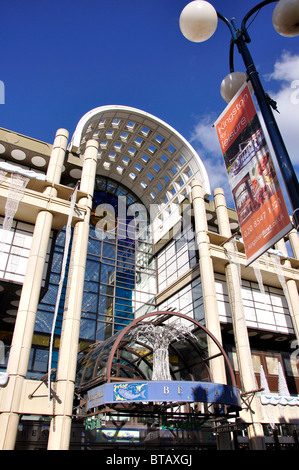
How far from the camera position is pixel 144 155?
39.5 meters

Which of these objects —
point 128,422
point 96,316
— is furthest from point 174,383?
point 96,316

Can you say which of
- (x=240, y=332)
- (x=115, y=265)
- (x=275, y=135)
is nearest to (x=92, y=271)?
(x=115, y=265)

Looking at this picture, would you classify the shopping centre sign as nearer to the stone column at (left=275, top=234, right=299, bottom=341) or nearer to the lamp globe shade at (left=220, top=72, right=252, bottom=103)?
the lamp globe shade at (left=220, top=72, right=252, bottom=103)

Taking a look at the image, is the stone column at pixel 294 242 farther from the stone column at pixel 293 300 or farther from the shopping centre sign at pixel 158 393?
the shopping centre sign at pixel 158 393

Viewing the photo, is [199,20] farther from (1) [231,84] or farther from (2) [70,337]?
(2) [70,337]

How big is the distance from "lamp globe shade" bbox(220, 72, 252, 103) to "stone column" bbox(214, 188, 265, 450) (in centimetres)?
1865

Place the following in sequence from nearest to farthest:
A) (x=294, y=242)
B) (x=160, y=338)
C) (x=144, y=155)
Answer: (x=160, y=338)
(x=294, y=242)
(x=144, y=155)

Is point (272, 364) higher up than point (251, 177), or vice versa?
point (272, 364)

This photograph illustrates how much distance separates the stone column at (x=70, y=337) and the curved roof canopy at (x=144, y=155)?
12.4 m

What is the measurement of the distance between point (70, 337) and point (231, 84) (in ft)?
48.9

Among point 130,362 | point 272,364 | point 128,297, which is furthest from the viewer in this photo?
point 128,297

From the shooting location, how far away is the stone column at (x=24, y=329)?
1530 cm

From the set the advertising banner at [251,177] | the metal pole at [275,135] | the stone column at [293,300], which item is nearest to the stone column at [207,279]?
the stone column at [293,300]
